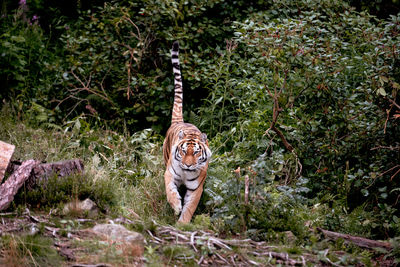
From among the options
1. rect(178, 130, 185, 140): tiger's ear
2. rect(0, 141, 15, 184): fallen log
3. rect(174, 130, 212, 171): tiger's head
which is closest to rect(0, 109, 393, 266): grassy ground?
rect(0, 141, 15, 184): fallen log

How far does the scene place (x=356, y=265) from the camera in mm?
4656

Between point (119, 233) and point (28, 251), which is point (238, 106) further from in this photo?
point (28, 251)

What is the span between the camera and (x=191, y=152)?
20.1ft

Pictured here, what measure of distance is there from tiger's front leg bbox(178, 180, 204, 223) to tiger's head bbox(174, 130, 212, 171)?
0.28m

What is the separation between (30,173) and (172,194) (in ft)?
5.60

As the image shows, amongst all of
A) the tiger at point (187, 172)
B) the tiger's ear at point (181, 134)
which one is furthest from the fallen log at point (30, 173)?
the tiger's ear at point (181, 134)

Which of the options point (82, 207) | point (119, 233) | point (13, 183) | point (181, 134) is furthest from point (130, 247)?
point (181, 134)

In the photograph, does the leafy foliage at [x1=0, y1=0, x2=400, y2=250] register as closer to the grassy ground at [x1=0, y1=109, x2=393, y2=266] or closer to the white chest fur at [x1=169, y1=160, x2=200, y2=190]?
the grassy ground at [x1=0, y1=109, x2=393, y2=266]

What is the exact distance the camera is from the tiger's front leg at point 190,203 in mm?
5992

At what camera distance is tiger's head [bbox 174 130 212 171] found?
611 cm

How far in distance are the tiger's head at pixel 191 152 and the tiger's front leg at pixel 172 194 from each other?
25 centimetres

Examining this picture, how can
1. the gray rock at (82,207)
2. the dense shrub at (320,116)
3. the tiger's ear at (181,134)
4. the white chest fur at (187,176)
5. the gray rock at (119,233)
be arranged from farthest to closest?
the tiger's ear at (181,134), the white chest fur at (187,176), the dense shrub at (320,116), the gray rock at (82,207), the gray rock at (119,233)

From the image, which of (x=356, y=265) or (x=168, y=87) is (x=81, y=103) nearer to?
(x=168, y=87)

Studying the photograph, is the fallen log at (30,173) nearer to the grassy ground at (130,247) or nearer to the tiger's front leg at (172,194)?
the grassy ground at (130,247)
